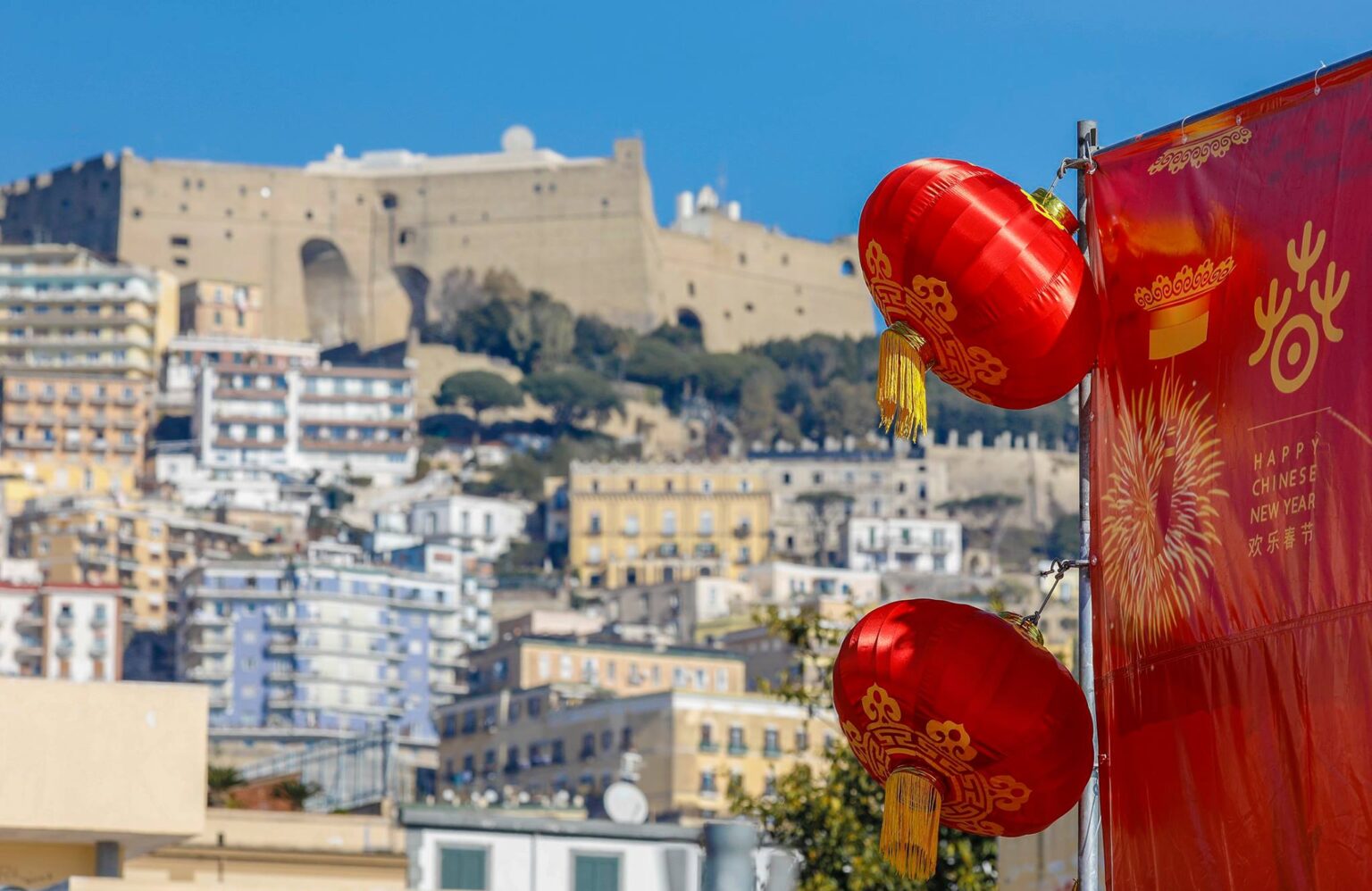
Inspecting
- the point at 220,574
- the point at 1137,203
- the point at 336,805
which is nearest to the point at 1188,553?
the point at 1137,203

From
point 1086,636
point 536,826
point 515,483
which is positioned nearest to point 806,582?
point 515,483

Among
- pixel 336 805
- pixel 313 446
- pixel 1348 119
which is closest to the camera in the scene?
pixel 1348 119

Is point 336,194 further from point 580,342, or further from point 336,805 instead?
point 336,805

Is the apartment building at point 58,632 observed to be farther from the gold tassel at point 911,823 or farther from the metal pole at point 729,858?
the metal pole at point 729,858

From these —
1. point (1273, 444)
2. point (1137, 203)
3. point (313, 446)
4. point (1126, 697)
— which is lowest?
point (1126, 697)

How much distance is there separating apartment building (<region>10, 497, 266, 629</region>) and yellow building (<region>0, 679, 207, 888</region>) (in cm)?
7905

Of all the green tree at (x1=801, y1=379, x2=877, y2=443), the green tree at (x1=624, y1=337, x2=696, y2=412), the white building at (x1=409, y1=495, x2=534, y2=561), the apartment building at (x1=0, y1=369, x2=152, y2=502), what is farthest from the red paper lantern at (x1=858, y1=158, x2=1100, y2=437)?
the green tree at (x1=624, y1=337, x2=696, y2=412)

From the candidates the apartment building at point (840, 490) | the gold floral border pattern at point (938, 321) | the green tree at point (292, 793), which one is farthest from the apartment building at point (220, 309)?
the gold floral border pattern at point (938, 321)

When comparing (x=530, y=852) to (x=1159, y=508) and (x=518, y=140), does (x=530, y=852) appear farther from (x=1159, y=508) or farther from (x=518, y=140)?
(x=518, y=140)

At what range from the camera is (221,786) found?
45.5 meters

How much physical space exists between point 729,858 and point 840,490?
10903 cm

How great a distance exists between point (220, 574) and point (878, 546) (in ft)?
92.4

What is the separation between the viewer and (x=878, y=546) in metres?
109

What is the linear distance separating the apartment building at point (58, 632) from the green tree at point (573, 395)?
34451mm
